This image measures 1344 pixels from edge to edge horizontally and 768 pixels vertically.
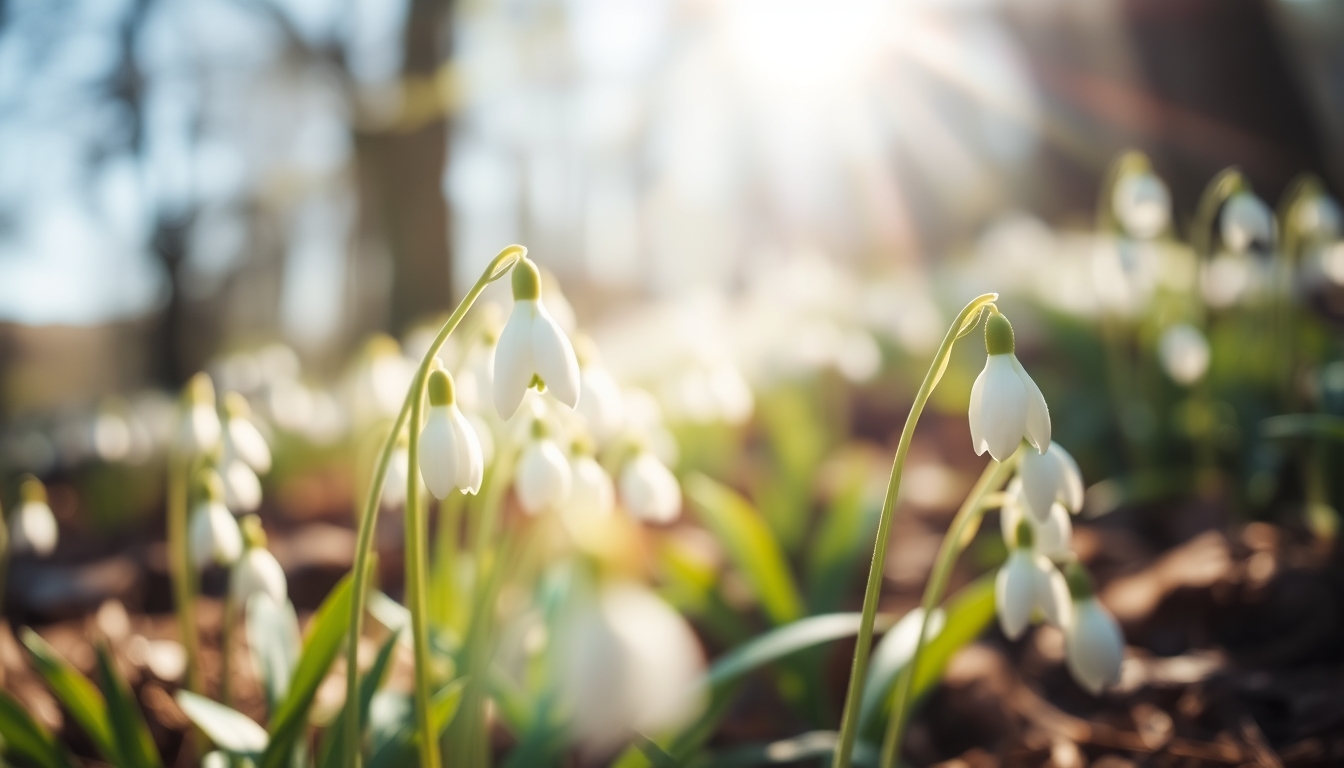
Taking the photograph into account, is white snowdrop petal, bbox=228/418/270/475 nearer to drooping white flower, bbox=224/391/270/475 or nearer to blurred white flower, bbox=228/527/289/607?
drooping white flower, bbox=224/391/270/475

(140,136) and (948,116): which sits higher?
(948,116)

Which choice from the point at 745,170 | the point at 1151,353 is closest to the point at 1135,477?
the point at 1151,353

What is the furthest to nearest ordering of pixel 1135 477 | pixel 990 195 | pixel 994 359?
1. pixel 990 195
2. pixel 1135 477
3. pixel 994 359

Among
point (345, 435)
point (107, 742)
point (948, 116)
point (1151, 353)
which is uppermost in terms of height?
point (948, 116)

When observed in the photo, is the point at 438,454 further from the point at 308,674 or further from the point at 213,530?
the point at 213,530

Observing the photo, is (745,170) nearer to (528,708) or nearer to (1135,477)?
(1135,477)

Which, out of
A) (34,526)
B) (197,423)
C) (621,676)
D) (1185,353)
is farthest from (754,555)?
(34,526)

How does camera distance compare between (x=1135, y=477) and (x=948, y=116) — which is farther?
(x=948, y=116)
